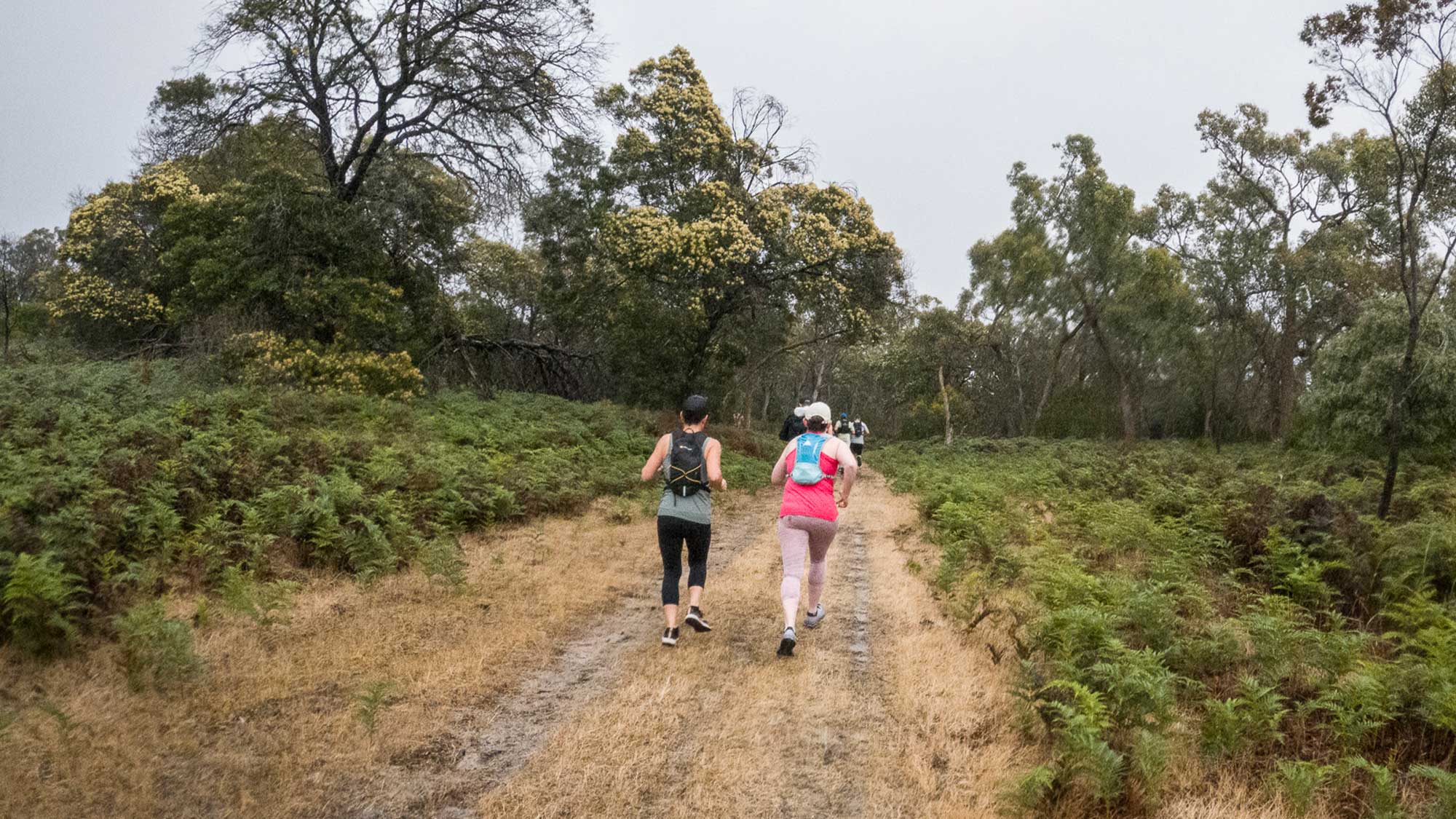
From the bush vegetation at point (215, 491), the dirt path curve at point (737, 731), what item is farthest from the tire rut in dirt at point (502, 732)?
the bush vegetation at point (215, 491)

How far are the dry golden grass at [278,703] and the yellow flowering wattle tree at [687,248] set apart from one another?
1615cm

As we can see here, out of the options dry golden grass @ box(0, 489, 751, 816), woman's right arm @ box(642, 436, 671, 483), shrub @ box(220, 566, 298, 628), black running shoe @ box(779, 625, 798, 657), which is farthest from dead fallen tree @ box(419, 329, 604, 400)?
black running shoe @ box(779, 625, 798, 657)

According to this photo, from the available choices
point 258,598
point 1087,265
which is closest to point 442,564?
point 258,598

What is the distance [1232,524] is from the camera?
11.2 m

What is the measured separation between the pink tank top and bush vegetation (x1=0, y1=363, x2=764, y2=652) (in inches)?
126

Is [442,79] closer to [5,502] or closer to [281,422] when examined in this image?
[281,422]

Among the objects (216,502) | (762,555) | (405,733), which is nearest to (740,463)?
(762,555)

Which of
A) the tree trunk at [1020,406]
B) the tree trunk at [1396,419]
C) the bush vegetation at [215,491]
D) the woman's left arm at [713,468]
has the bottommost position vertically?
the bush vegetation at [215,491]

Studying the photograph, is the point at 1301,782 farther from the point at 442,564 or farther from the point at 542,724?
the point at 442,564

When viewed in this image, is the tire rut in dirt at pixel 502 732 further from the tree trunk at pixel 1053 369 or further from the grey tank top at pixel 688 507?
the tree trunk at pixel 1053 369

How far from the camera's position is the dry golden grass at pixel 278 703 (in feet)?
12.8

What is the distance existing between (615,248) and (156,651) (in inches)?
716

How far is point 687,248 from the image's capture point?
2202 cm

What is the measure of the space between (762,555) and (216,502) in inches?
234
